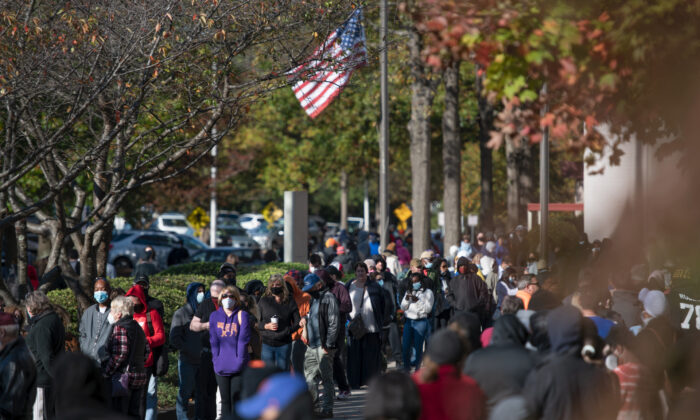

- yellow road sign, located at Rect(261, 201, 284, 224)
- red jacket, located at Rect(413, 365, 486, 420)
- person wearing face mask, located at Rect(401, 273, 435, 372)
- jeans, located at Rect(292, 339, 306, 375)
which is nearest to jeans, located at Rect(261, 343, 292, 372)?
jeans, located at Rect(292, 339, 306, 375)

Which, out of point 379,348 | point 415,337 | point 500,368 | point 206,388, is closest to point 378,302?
point 379,348

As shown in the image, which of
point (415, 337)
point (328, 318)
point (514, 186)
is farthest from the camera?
point (514, 186)

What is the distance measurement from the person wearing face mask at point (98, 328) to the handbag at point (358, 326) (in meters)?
4.13

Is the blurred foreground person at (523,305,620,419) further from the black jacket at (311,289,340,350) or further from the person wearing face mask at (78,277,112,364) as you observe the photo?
the black jacket at (311,289,340,350)

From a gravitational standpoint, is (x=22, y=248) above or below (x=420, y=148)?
below

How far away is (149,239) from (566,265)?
2219 centimetres

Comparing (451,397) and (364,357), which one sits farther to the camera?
(364,357)

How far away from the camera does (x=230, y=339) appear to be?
10.2m

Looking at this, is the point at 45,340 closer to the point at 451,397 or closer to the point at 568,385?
the point at 451,397

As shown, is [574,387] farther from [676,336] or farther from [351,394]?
[351,394]

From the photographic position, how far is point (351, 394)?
13.9 meters

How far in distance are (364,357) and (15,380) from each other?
22.4ft

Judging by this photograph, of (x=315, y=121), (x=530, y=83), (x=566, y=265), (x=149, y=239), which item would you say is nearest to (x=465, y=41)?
(x=530, y=83)

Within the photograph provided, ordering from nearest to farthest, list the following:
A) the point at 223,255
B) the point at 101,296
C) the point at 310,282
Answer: the point at 101,296 → the point at 310,282 → the point at 223,255
